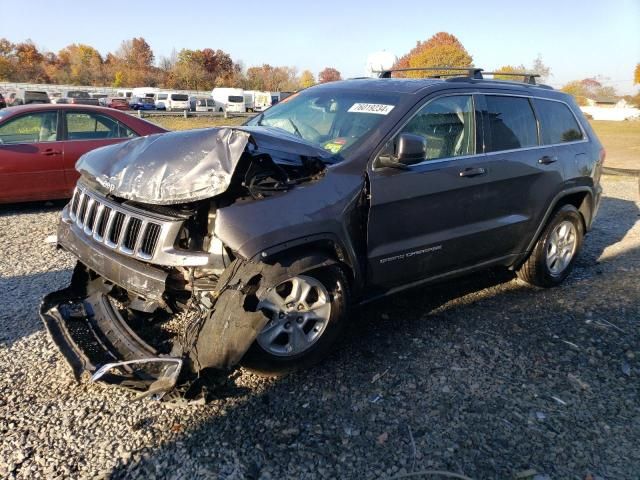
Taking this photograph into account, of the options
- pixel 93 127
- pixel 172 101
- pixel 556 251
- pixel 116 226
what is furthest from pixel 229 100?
pixel 116 226

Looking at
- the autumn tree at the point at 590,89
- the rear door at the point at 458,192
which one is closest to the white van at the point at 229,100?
the rear door at the point at 458,192

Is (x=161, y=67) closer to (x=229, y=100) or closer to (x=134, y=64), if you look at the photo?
(x=134, y=64)

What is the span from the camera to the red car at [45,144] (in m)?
6.86

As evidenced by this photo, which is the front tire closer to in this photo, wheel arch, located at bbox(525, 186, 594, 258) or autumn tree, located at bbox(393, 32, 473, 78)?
wheel arch, located at bbox(525, 186, 594, 258)

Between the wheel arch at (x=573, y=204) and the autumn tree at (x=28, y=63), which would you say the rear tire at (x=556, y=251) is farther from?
the autumn tree at (x=28, y=63)

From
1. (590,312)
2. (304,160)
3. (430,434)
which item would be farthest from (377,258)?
(590,312)

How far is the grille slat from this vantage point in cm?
297

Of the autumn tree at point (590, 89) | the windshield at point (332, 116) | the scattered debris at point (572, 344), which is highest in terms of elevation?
the autumn tree at point (590, 89)

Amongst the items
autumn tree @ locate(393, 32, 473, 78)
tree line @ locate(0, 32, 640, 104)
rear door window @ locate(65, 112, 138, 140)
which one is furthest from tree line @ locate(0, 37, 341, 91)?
rear door window @ locate(65, 112, 138, 140)

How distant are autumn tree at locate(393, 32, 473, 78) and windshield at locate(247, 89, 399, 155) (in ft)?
246

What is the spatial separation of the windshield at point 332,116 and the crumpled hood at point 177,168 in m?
0.84

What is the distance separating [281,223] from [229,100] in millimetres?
52311

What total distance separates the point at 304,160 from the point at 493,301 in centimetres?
243

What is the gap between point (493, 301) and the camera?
4633 mm
